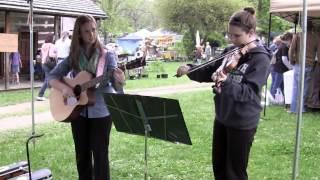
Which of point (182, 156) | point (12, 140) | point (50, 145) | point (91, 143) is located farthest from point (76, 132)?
point (12, 140)

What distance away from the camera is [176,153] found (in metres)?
6.85

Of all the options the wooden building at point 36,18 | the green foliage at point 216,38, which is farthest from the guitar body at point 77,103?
the green foliage at point 216,38

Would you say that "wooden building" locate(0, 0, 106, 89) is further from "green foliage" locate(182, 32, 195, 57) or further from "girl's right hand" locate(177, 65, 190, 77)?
"green foliage" locate(182, 32, 195, 57)

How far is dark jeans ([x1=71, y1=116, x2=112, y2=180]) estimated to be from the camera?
14.5 ft

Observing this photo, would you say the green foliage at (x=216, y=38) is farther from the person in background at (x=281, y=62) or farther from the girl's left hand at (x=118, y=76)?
the girl's left hand at (x=118, y=76)

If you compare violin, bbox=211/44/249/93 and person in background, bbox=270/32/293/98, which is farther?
person in background, bbox=270/32/293/98

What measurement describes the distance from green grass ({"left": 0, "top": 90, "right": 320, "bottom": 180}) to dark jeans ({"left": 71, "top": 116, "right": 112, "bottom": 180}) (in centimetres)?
122

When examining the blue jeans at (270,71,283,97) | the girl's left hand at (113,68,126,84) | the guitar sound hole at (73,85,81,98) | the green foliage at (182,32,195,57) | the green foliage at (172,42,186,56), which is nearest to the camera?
the girl's left hand at (113,68,126,84)

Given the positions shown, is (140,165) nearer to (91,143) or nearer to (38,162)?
(38,162)

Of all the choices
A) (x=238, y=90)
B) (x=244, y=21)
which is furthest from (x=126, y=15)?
(x=238, y=90)

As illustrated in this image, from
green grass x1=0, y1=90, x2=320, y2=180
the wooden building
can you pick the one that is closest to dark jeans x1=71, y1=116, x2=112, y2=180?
green grass x1=0, y1=90, x2=320, y2=180

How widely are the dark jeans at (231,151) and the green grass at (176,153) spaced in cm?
172

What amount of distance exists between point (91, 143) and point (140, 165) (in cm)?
190

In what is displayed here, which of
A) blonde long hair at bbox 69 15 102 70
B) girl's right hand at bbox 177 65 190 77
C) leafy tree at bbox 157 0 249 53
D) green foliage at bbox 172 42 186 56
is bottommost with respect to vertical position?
girl's right hand at bbox 177 65 190 77
